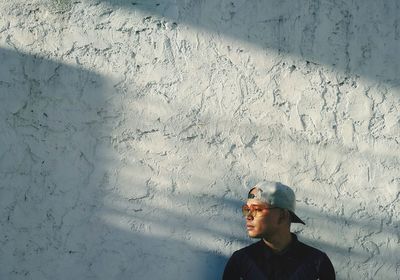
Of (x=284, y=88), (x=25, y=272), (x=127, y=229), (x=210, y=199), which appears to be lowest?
(x=25, y=272)

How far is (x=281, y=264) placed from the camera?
11.0 ft

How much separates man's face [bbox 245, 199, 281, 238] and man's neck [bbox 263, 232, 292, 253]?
0.04 meters

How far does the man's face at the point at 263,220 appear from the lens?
11.0 ft

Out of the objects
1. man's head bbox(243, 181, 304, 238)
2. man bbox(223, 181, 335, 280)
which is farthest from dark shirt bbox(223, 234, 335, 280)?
man's head bbox(243, 181, 304, 238)

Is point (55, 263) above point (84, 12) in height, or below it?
below

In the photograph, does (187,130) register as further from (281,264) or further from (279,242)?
(281,264)

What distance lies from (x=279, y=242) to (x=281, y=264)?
125 millimetres

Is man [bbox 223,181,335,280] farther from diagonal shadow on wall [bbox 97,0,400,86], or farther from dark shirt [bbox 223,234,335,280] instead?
diagonal shadow on wall [bbox 97,0,400,86]

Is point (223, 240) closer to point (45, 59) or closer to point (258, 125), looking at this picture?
point (258, 125)

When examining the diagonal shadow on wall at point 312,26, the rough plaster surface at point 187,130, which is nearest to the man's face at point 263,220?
the rough plaster surface at point 187,130

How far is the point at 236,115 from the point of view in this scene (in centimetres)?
364

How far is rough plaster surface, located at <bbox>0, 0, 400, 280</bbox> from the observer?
352cm

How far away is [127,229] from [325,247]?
1233 mm

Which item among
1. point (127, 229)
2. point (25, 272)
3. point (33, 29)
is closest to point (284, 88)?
point (127, 229)
